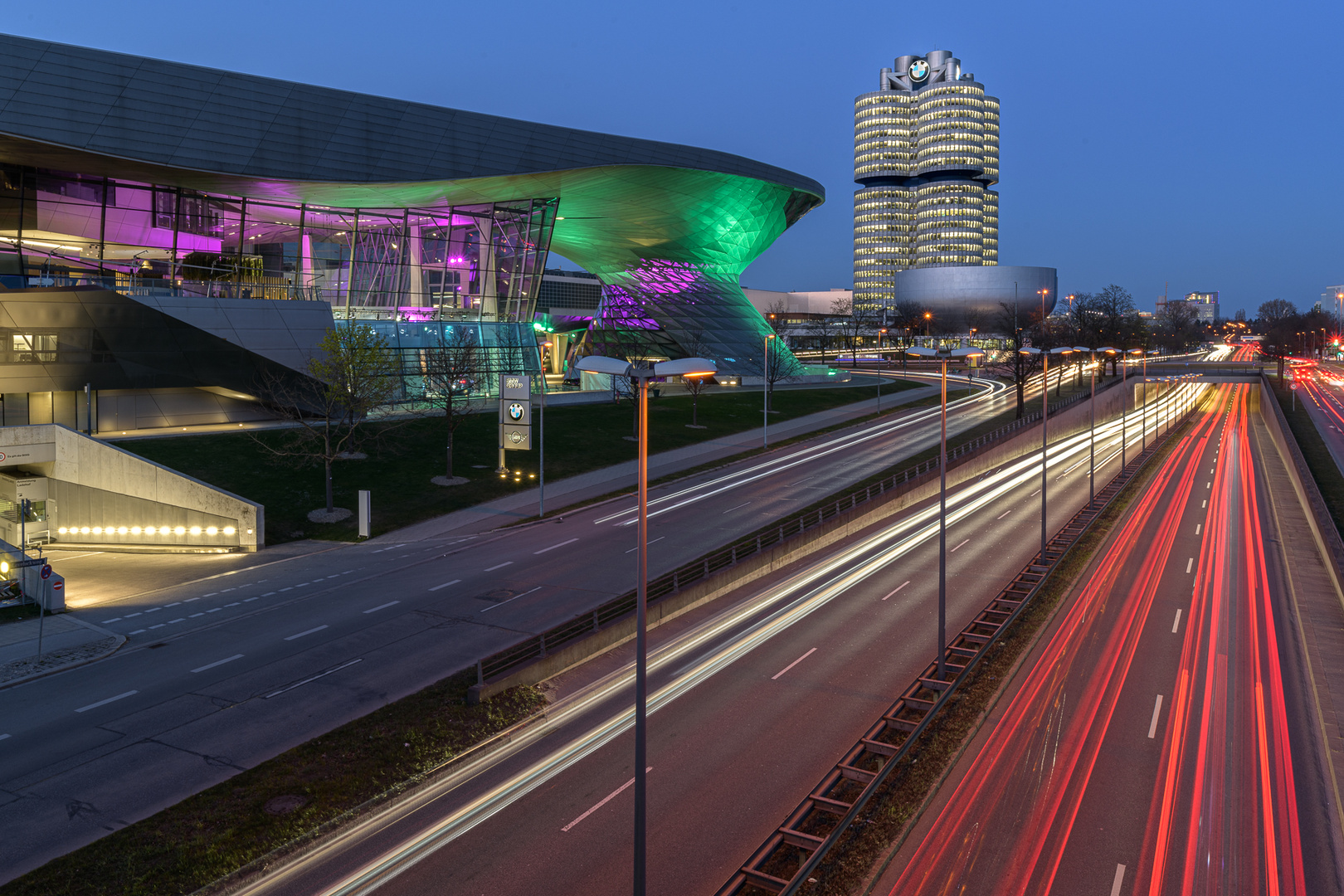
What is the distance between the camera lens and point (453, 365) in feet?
171

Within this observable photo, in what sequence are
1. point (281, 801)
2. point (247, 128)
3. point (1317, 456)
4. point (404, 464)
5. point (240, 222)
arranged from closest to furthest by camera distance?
1. point (281, 801)
2. point (404, 464)
3. point (247, 128)
4. point (1317, 456)
5. point (240, 222)

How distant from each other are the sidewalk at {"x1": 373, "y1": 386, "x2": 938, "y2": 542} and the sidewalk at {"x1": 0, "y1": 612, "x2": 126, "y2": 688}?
1141 cm

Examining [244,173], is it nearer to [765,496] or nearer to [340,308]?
[340,308]

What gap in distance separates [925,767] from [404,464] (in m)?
34.0

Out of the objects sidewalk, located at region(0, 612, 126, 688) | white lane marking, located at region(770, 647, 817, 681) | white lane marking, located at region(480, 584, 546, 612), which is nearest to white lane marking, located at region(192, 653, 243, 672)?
sidewalk, located at region(0, 612, 126, 688)

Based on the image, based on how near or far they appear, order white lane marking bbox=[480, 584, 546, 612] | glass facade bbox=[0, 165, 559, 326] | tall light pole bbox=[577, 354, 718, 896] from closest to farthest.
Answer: tall light pole bbox=[577, 354, 718, 896], white lane marking bbox=[480, 584, 546, 612], glass facade bbox=[0, 165, 559, 326]

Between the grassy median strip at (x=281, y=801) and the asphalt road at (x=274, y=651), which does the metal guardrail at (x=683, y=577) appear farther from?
the asphalt road at (x=274, y=651)

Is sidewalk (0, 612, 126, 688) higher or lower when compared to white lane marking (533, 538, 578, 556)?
lower

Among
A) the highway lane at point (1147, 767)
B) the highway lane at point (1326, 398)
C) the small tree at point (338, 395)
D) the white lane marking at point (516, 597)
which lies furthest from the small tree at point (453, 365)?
the highway lane at point (1326, 398)

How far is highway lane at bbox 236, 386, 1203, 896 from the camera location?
39.9 ft

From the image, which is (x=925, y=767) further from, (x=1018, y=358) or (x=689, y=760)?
(x=1018, y=358)

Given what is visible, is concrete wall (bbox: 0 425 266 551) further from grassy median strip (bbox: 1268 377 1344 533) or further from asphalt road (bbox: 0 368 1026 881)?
grassy median strip (bbox: 1268 377 1344 533)

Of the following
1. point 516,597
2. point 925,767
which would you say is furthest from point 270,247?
point 925,767

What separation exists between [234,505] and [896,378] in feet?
270
